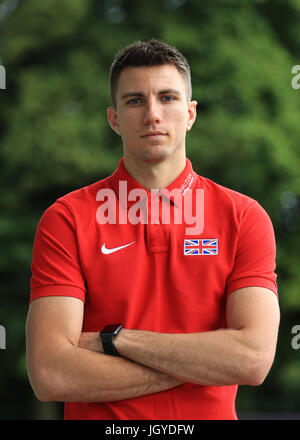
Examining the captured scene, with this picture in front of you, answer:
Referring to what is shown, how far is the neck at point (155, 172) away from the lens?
240 cm

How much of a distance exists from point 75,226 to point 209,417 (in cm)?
80

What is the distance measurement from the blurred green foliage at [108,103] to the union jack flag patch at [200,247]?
6467 millimetres

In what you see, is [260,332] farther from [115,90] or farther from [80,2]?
[80,2]

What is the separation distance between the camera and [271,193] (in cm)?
894

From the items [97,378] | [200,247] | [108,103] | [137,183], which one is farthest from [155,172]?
[108,103]

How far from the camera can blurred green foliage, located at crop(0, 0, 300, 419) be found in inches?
346

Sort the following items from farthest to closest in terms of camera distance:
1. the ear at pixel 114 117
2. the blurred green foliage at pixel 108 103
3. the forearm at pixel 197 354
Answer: the blurred green foliage at pixel 108 103 < the ear at pixel 114 117 < the forearm at pixel 197 354

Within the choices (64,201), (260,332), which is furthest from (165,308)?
(64,201)

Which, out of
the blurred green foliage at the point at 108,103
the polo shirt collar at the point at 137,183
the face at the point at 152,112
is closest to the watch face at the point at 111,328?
the polo shirt collar at the point at 137,183

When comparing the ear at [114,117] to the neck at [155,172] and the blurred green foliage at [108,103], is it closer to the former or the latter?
the neck at [155,172]

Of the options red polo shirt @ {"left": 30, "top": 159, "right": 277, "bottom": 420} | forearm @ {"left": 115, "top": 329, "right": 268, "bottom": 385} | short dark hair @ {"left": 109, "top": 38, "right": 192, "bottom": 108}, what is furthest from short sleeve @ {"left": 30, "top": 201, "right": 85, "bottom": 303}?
short dark hair @ {"left": 109, "top": 38, "right": 192, "bottom": 108}

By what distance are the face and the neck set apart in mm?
24

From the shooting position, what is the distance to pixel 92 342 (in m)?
2.20

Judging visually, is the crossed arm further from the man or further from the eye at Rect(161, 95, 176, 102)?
the eye at Rect(161, 95, 176, 102)
